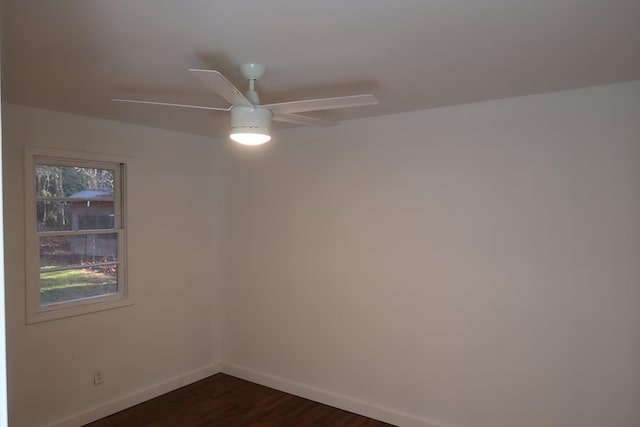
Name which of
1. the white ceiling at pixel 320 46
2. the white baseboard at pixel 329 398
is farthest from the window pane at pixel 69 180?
the white baseboard at pixel 329 398

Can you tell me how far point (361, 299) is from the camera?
3725 mm

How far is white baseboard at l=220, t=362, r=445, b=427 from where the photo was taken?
11.4 feet

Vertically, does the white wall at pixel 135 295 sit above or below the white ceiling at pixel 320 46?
below

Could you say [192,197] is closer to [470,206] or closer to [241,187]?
[241,187]

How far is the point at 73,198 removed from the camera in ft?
11.7

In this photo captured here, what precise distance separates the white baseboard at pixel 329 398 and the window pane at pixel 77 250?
177 centimetres

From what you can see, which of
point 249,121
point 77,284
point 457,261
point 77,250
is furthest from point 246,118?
point 77,284

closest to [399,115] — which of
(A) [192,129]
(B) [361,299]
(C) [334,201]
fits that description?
(C) [334,201]

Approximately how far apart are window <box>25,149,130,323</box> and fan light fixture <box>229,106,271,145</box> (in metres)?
1.93

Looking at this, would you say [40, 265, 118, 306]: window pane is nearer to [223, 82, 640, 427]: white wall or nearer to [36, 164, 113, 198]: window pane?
[36, 164, 113, 198]: window pane

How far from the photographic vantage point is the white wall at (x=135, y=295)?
3164 mm

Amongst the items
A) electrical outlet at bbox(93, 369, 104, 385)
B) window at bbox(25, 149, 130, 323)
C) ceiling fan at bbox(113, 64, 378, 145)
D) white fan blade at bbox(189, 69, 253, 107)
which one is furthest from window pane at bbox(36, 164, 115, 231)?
white fan blade at bbox(189, 69, 253, 107)

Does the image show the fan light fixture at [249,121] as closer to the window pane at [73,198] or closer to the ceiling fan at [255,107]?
the ceiling fan at [255,107]

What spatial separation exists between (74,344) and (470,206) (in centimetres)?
336
